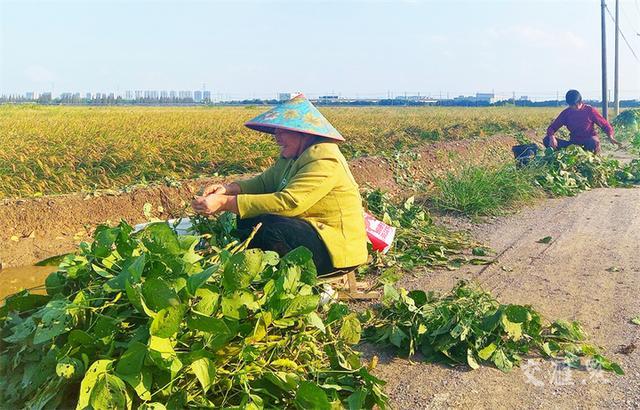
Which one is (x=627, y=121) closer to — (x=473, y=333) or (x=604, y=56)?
(x=604, y=56)

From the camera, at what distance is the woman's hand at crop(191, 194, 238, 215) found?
3578 mm

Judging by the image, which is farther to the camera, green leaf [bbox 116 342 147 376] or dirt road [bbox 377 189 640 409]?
dirt road [bbox 377 189 640 409]

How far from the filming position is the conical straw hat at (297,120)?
12.7 feet

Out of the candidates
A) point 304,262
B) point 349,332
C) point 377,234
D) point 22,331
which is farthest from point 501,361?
point 22,331

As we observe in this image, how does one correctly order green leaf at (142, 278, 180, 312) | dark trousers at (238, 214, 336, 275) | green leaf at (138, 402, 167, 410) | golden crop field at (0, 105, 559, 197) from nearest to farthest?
green leaf at (138, 402, 167, 410)
green leaf at (142, 278, 180, 312)
dark trousers at (238, 214, 336, 275)
golden crop field at (0, 105, 559, 197)

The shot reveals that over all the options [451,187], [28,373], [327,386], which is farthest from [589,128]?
[28,373]

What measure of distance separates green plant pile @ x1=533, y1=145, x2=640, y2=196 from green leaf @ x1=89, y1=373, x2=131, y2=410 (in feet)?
25.8

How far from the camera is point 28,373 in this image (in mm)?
2543

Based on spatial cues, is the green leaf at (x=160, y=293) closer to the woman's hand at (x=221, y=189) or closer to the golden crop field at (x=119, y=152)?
the woman's hand at (x=221, y=189)

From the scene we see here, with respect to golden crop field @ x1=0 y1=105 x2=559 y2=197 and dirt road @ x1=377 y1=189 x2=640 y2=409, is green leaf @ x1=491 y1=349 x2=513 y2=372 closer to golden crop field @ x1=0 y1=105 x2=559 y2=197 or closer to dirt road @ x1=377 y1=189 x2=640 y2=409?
dirt road @ x1=377 y1=189 x2=640 y2=409

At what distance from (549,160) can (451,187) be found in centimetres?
279

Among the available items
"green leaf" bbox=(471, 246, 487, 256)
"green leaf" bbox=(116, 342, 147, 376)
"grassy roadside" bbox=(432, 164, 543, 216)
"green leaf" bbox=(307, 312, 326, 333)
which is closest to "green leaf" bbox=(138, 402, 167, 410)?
"green leaf" bbox=(116, 342, 147, 376)

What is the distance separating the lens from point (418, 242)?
5.73m

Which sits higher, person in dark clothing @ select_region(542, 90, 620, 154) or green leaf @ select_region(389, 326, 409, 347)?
person in dark clothing @ select_region(542, 90, 620, 154)
